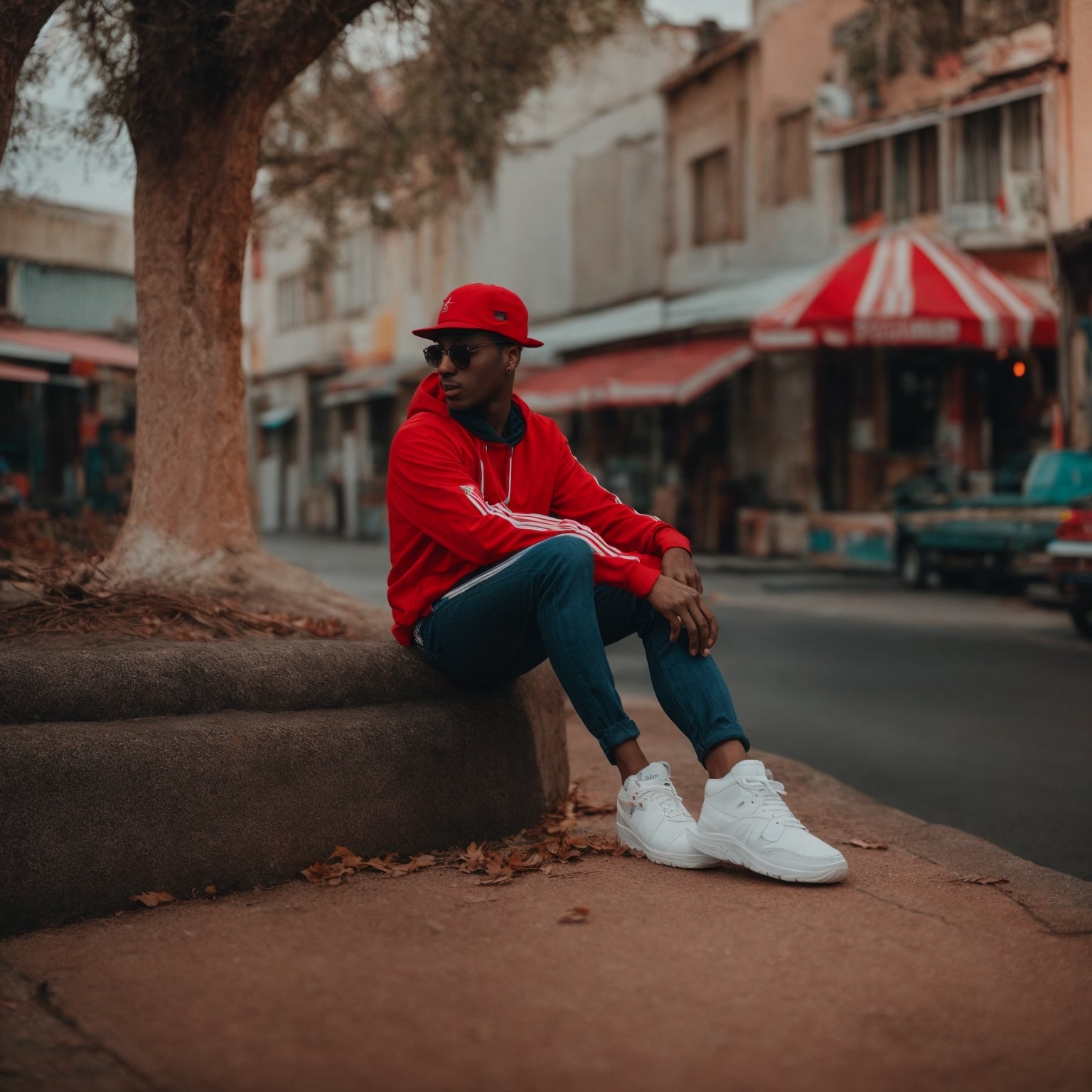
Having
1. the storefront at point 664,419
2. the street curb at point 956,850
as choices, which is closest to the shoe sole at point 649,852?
the street curb at point 956,850

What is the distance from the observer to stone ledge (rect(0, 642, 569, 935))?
3.21 metres

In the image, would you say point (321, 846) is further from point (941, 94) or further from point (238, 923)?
point (941, 94)

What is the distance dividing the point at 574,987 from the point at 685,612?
1122 millimetres

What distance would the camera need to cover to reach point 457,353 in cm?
399

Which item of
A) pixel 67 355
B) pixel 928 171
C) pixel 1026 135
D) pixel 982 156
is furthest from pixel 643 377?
pixel 67 355

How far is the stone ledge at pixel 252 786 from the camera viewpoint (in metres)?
3.21

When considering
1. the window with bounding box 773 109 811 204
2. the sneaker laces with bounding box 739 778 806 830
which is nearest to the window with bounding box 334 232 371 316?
the window with bounding box 773 109 811 204

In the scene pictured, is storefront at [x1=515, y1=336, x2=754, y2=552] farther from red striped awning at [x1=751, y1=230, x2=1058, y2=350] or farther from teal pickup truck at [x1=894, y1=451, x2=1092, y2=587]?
teal pickup truck at [x1=894, y1=451, x2=1092, y2=587]

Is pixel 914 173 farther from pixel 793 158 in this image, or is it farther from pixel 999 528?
pixel 999 528

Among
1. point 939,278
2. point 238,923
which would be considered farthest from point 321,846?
point 939,278

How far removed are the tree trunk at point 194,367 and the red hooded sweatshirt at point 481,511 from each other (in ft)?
6.41

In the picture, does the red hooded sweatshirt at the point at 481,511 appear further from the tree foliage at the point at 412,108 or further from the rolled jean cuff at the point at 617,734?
the tree foliage at the point at 412,108

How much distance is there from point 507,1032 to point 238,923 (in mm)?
909

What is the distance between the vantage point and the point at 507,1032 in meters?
2.57
